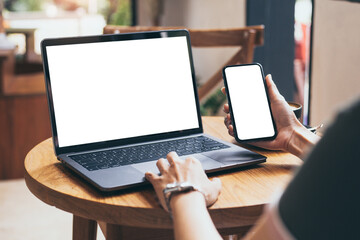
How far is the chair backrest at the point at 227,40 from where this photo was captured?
5.87ft

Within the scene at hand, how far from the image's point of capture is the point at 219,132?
1.28 metres

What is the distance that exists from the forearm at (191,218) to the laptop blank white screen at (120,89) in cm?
36

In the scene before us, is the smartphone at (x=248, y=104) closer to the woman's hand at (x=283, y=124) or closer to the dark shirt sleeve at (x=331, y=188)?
the woman's hand at (x=283, y=124)

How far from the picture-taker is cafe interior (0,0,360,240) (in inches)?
70.0

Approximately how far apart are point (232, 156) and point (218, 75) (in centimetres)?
80

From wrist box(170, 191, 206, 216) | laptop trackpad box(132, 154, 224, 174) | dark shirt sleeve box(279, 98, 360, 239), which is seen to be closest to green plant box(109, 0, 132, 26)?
laptop trackpad box(132, 154, 224, 174)

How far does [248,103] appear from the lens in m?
1.08

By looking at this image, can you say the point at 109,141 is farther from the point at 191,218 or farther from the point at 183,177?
the point at 191,218

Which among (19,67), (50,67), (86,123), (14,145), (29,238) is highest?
(50,67)

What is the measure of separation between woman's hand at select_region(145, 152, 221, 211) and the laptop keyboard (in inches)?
4.8

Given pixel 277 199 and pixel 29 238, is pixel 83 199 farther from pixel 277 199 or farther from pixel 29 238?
pixel 29 238

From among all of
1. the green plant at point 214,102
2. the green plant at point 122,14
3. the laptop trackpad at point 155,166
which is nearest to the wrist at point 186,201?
the laptop trackpad at point 155,166

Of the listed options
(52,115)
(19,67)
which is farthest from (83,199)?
(19,67)

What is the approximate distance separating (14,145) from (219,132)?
6.31 ft
